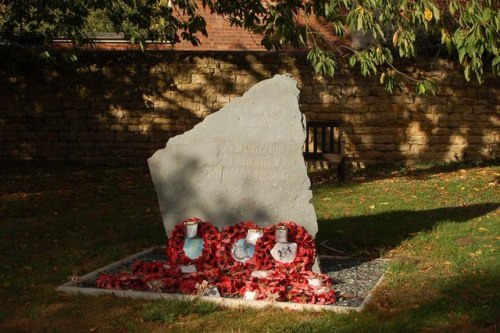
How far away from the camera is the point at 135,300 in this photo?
6.34 metres

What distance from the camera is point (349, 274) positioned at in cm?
730

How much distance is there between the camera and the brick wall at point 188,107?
15.6 meters

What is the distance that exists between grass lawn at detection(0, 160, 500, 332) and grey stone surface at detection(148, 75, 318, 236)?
108 cm

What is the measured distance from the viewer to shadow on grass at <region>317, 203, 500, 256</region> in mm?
8602

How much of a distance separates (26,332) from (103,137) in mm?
11052

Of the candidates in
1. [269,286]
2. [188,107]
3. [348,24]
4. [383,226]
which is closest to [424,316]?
[269,286]

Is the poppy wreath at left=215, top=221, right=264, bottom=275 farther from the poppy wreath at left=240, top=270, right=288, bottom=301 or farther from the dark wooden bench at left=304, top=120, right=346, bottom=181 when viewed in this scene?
the dark wooden bench at left=304, top=120, right=346, bottom=181

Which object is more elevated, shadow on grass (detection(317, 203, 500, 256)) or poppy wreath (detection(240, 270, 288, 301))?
poppy wreath (detection(240, 270, 288, 301))

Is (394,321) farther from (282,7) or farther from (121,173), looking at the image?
(121,173)

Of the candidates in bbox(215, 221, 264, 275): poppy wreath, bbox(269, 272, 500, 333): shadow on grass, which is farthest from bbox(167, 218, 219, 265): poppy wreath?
bbox(269, 272, 500, 333): shadow on grass

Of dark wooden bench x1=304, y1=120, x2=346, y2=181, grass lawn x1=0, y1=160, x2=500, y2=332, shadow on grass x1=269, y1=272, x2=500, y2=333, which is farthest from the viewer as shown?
dark wooden bench x1=304, y1=120, x2=346, y2=181

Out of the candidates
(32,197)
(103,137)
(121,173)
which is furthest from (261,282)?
(103,137)

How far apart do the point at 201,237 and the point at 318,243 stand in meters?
1.86

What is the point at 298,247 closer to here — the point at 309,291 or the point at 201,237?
the point at 309,291
